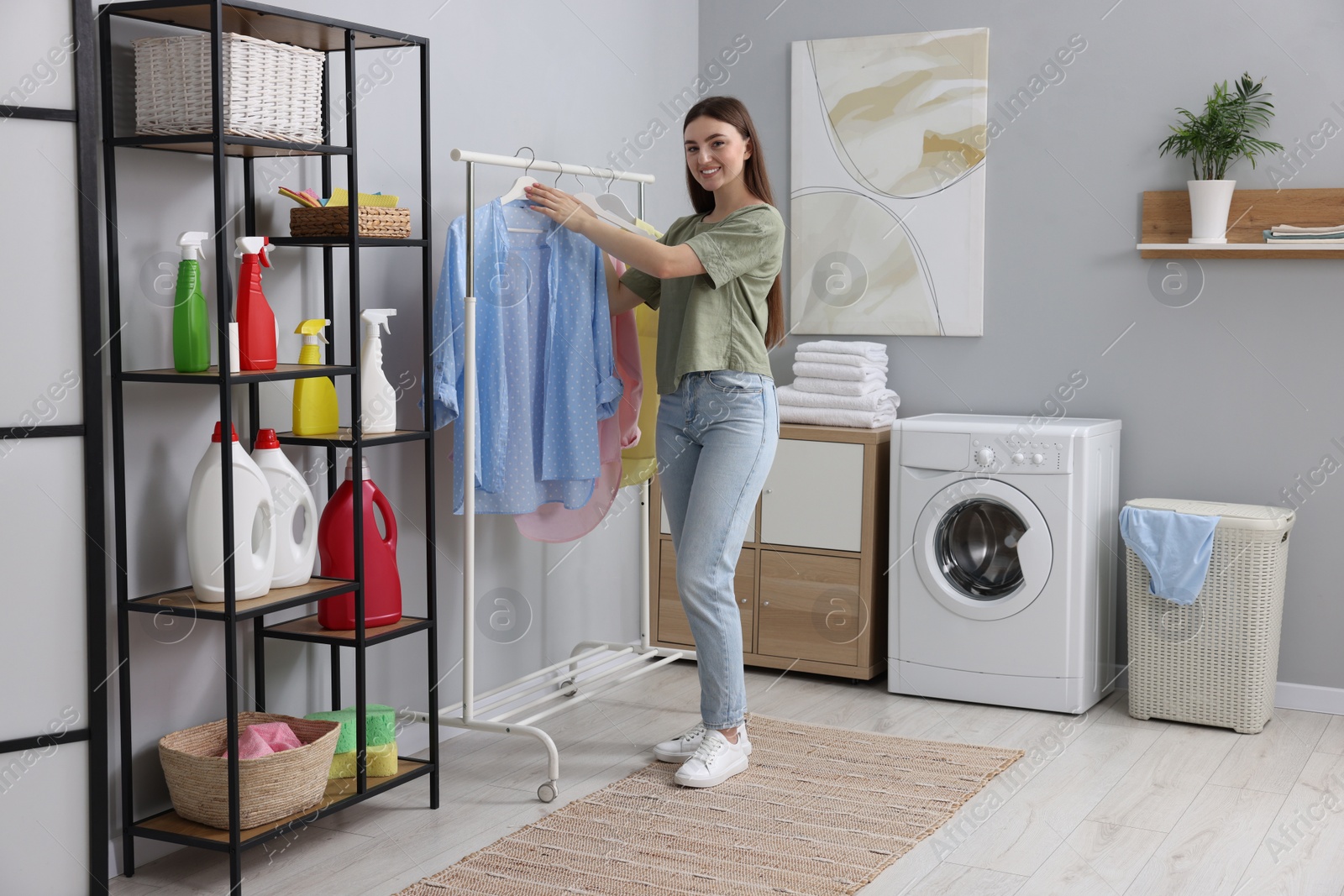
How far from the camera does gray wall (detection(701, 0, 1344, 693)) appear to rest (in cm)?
343

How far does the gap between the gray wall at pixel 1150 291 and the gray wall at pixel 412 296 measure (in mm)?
842

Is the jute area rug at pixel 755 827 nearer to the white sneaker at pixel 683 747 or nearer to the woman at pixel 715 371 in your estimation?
the white sneaker at pixel 683 747

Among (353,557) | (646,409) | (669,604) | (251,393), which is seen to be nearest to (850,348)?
(646,409)

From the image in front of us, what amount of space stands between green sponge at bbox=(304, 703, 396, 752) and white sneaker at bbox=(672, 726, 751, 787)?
2.08 feet

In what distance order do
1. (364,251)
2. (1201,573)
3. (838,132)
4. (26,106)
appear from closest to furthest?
1. (26,106)
2. (364,251)
3. (1201,573)
4. (838,132)

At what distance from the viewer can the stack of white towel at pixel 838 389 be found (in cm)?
374

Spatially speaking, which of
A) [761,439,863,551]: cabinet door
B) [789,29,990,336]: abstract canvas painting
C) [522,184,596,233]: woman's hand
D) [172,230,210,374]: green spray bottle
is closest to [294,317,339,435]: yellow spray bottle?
[172,230,210,374]: green spray bottle

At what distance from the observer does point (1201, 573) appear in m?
3.24

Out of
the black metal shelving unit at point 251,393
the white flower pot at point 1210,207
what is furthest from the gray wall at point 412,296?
the white flower pot at point 1210,207

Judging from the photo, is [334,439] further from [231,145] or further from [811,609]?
[811,609]

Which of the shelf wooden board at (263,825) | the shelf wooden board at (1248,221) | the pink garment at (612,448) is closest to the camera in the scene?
the shelf wooden board at (263,825)

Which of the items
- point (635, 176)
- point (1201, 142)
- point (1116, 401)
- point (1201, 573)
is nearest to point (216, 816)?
point (635, 176)

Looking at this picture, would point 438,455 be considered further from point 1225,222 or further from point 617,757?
point 1225,222

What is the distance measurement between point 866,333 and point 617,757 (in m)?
1.65
